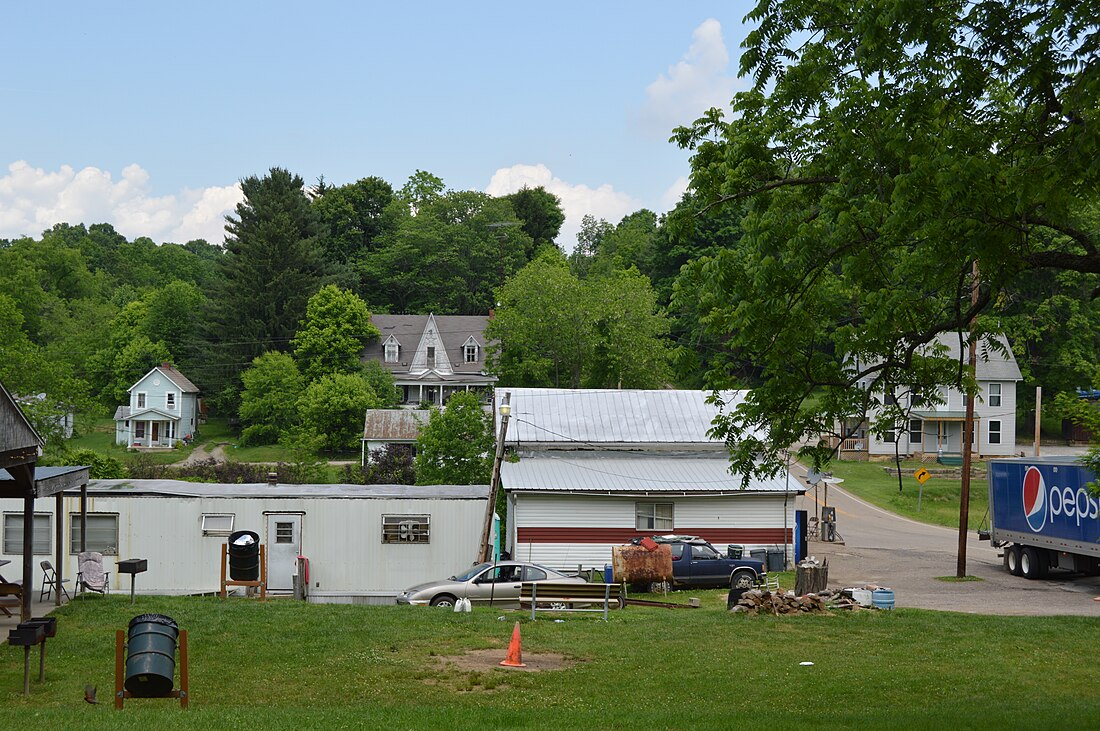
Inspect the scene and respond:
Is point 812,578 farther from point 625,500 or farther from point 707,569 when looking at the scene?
point 625,500

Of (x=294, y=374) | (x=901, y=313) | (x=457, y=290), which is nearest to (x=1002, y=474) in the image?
(x=901, y=313)

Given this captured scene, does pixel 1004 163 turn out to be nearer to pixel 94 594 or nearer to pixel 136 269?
pixel 94 594

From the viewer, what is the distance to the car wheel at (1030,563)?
1141 inches

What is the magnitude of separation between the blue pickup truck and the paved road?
93.6 inches

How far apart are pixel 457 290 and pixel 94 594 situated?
2892 inches

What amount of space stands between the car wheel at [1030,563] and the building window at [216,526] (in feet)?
69.2

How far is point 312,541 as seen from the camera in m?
25.3

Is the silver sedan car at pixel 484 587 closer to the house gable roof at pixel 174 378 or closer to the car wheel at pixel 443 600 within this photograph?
the car wheel at pixel 443 600

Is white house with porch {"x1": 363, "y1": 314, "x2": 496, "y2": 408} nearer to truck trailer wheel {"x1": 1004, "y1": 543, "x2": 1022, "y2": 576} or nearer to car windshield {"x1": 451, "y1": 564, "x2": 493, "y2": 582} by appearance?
truck trailer wheel {"x1": 1004, "y1": 543, "x2": 1022, "y2": 576}

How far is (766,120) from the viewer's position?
12594 mm

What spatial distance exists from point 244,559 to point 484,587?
5606 millimetres

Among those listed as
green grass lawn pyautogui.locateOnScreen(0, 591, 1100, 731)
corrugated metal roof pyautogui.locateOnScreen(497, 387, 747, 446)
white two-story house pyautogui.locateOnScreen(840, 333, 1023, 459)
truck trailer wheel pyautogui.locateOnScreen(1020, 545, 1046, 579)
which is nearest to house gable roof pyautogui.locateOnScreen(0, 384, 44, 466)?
green grass lawn pyautogui.locateOnScreen(0, 591, 1100, 731)

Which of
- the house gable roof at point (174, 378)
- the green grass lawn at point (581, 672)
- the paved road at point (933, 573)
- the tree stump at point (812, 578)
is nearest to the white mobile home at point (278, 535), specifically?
the green grass lawn at point (581, 672)

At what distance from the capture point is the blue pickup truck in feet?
86.2
